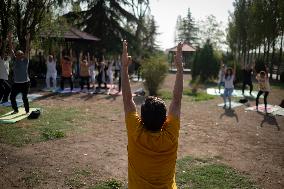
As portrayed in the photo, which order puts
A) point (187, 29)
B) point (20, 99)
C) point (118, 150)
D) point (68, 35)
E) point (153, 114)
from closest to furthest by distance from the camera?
point (153, 114), point (118, 150), point (20, 99), point (68, 35), point (187, 29)

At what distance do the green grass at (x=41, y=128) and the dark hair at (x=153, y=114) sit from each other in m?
6.24

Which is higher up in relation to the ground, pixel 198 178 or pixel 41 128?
pixel 41 128

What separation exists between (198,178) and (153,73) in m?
12.3

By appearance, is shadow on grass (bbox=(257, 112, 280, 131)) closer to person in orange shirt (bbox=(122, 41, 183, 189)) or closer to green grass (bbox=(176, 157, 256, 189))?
green grass (bbox=(176, 157, 256, 189))

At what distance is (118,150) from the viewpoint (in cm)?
827

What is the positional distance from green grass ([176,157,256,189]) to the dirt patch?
0.32 metres

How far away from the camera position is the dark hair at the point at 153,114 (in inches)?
106

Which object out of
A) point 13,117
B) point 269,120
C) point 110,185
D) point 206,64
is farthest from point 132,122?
point 206,64

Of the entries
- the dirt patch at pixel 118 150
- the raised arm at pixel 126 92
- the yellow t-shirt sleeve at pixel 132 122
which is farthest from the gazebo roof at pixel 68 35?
the yellow t-shirt sleeve at pixel 132 122

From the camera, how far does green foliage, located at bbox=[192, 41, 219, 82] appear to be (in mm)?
27922

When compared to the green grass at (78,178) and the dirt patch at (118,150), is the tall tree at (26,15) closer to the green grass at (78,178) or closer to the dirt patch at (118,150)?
the dirt patch at (118,150)

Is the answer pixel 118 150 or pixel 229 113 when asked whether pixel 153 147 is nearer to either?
pixel 118 150

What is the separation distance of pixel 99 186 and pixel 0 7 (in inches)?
581

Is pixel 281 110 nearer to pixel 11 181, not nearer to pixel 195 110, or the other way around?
pixel 195 110
